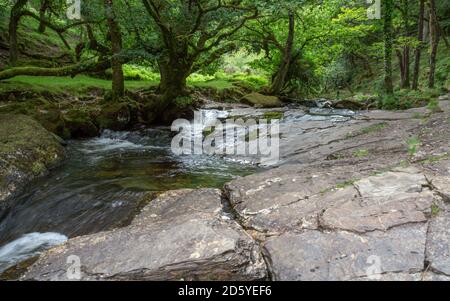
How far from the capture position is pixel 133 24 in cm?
900

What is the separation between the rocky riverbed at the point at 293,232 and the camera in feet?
9.91

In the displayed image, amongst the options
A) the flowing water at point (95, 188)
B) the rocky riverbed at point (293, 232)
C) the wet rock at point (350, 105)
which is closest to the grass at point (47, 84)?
the flowing water at point (95, 188)

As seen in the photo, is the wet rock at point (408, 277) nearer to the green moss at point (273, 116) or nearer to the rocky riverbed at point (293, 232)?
the rocky riverbed at point (293, 232)

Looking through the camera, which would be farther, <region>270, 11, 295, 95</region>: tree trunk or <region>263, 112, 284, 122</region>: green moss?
<region>270, 11, 295, 95</region>: tree trunk

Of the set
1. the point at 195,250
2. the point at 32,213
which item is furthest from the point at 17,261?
the point at 195,250

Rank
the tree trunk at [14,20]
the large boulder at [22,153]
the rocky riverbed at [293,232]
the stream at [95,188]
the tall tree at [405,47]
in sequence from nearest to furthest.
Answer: the rocky riverbed at [293,232] → the stream at [95,188] → the large boulder at [22,153] → the tree trunk at [14,20] → the tall tree at [405,47]

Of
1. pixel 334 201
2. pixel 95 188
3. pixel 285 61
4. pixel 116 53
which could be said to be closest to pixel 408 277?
pixel 334 201

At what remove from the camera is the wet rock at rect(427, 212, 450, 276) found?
2.81 metres

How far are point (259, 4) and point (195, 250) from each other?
630 centimetres

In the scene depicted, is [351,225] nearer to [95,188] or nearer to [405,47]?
[95,188]

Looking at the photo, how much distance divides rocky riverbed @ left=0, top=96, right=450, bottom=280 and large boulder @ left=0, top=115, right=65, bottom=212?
2666 millimetres

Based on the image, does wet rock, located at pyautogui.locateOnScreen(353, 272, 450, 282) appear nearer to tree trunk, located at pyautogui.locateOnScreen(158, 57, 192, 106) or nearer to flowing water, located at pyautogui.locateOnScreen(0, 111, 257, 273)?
flowing water, located at pyautogui.locateOnScreen(0, 111, 257, 273)

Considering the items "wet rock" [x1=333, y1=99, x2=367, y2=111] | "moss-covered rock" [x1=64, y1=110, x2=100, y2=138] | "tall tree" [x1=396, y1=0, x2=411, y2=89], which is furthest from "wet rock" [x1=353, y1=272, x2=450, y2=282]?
"wet rock" [x1=333, y1=99, x2=367, y2=111]
